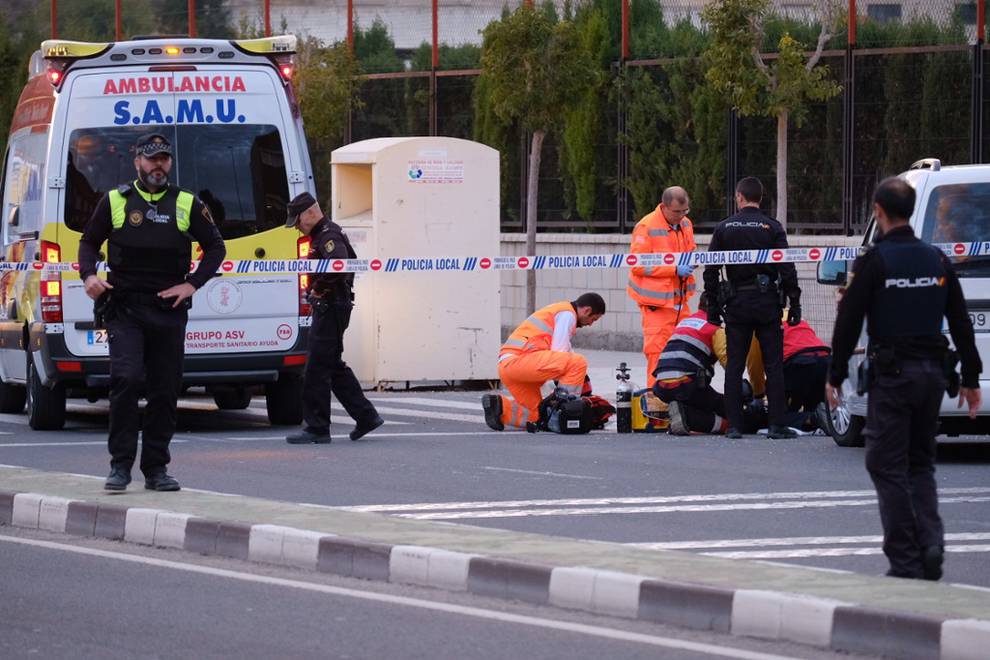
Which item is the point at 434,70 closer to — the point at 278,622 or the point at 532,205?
the point at 532,205

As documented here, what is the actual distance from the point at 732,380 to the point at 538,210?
40.1 feet

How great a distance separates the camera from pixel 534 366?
48.8 ft

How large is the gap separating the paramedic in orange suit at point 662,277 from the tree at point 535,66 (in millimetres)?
7593

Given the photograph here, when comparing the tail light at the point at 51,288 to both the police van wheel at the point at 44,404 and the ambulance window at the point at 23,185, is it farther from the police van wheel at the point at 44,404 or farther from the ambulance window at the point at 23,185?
the police van wheel at the point at 44,404

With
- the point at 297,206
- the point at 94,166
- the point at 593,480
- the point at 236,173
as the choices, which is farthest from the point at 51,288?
the point at 593,480

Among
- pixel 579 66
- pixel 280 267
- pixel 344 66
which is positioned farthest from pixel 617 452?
pixel 344 66

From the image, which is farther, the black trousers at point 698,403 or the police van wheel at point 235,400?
the police van wheel at point 235,400

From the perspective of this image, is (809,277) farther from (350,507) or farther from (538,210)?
(350,507)

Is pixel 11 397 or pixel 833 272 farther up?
pixel 833 272

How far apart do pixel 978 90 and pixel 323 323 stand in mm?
9705

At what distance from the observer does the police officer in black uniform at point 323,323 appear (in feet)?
45.4

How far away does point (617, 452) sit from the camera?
13523mm

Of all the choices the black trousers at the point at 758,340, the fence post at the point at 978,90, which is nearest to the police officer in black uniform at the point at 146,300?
the black trousers at the point at 758,340

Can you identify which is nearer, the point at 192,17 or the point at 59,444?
the point at 59,444
